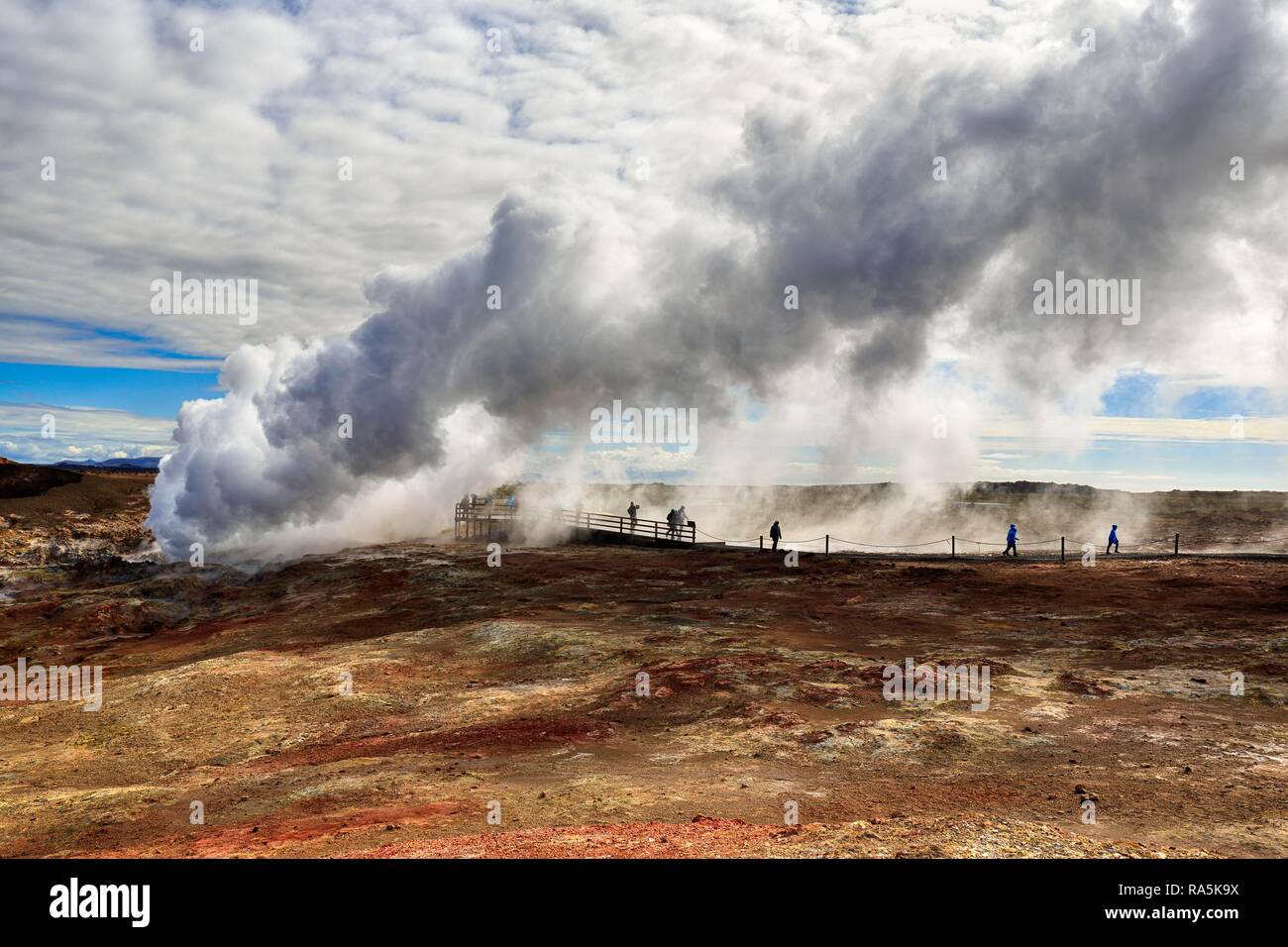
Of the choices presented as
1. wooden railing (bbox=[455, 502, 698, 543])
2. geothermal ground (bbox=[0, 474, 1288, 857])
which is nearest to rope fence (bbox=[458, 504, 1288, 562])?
wooden railing (bbox=[455, 502, 698, 543])

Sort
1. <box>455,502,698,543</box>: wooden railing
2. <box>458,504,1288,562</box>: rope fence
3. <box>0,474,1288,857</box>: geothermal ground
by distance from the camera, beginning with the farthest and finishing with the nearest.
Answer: <box>455,502,698,543</box>: wooden railing → <box>458,504,1288,562</box>: rope fence → <box>0,474,1288,857</box>: geothermal ground

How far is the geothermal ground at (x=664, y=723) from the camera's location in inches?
357

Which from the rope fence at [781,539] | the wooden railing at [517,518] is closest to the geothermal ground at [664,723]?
the rope fence at [781,539]

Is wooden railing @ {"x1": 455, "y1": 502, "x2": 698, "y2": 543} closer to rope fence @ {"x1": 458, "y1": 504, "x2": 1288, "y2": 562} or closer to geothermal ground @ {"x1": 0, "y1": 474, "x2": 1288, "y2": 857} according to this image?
rope fence @ {"x1": 458, "y1": 504, "x2": 1288, "y2": 562}

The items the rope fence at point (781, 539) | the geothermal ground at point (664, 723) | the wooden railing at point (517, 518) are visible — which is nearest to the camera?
the geothermal ground at point (664, 723)

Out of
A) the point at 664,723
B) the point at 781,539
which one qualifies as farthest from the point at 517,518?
the point at 664,723

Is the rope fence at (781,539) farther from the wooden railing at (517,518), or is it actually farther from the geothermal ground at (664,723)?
the geothermal ground at (664,723)

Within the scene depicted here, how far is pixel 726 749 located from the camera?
41.9 feet

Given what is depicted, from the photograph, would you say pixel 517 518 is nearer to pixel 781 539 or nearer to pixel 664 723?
pixel 781 539

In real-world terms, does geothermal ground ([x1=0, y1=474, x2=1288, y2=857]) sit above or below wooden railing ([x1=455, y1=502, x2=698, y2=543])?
below

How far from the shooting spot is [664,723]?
14.6 m

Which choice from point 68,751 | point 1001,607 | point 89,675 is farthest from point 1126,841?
point 89,675

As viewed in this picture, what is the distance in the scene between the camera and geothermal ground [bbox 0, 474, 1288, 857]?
29.8 feet
